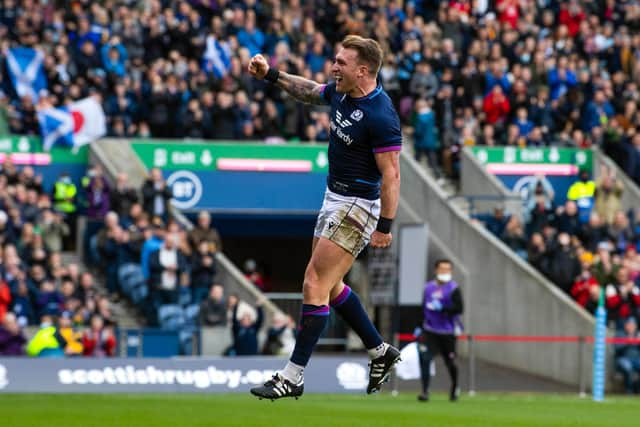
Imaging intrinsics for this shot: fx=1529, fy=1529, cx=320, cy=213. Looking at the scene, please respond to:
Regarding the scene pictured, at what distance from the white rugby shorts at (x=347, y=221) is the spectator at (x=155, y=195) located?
1691cm

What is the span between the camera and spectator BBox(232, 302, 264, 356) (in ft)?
84.9

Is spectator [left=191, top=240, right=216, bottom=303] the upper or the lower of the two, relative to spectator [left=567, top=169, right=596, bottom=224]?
lower

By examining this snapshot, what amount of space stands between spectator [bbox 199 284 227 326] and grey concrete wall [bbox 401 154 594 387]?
648cm

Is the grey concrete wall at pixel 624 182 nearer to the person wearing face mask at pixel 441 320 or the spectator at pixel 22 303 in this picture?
the person wearing face mask at pixel 441 320

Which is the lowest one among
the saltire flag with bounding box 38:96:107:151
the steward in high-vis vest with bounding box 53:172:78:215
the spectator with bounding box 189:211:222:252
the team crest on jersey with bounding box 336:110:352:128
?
the spectator with bounding box 189:211:222:252

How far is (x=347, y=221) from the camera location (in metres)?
12.1

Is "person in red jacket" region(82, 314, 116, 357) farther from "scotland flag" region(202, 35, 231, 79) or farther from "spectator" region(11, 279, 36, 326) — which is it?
"scotland flag" region(202, 35, 231, 79)

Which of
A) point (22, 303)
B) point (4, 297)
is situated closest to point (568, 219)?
point (22, 303)

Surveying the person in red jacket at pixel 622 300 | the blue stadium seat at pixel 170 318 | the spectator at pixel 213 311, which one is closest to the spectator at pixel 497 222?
the person in red jacket at pixel 622 300

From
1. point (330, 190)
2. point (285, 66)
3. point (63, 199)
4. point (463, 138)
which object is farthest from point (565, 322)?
point (330, 190)

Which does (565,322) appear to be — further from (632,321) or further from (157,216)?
(157,216)

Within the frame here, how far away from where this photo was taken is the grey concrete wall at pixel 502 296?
2919 cm

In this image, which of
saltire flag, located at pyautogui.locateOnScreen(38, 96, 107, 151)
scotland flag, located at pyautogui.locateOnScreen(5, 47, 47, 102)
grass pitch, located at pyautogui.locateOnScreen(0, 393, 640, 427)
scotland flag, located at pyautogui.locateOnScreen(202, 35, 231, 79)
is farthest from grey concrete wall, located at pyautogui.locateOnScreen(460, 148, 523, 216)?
grass pitch, located at pyautogui.locateOnScreen(0, 393, 640, 427)

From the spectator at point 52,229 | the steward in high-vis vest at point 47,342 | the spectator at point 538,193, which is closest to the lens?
the steward in high-vis vest at point 47,342
